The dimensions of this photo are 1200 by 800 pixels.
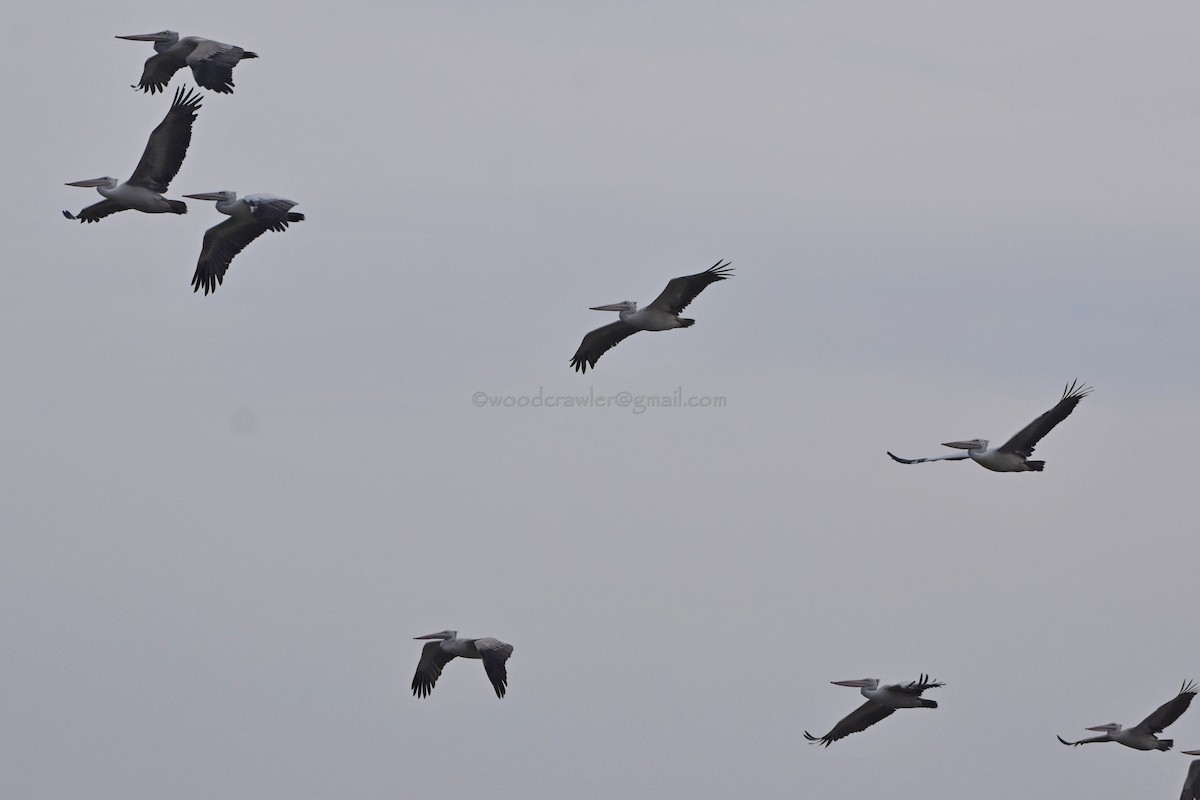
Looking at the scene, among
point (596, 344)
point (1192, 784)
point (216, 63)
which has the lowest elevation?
point (1192, 784)

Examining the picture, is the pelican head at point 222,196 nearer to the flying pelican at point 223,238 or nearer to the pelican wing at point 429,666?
the flying pelican at point 223,238

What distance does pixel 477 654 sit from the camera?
3512 centimetres

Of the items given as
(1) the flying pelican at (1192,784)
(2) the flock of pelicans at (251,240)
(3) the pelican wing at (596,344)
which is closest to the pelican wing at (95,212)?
(2) the flock of pelicans at (251,240)

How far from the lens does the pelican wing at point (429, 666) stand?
36.0 m

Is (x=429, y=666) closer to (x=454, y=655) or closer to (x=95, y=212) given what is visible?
(x=454, y=655)

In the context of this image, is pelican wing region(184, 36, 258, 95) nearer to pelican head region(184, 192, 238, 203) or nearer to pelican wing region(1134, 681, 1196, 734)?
Result: pelican head region(184, 192, 238, 203)

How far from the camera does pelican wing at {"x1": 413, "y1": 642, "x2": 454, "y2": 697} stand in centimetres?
3603

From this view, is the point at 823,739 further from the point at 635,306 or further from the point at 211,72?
the point at 211,72

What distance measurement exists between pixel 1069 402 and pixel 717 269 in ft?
15.7

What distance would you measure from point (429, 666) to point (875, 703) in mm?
6439

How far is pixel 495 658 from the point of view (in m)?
34.5

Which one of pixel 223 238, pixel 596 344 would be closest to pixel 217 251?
pixel 223 238

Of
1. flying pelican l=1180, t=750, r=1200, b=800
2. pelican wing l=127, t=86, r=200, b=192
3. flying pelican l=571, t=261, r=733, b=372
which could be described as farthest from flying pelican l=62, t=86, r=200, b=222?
flying pelican l=1180, t=750, r=1200, b=800

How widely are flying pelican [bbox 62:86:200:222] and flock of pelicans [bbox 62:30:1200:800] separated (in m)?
0.01
